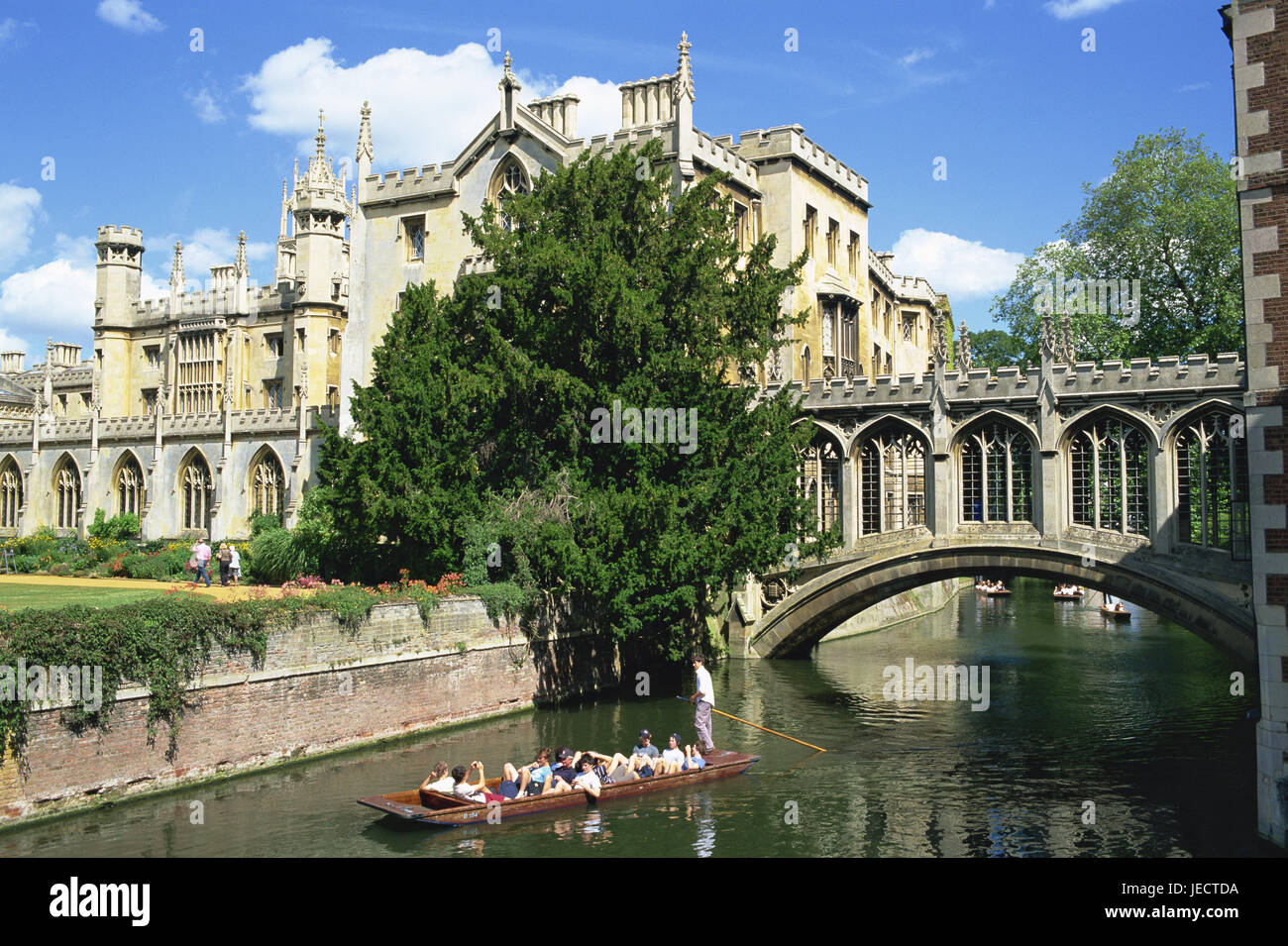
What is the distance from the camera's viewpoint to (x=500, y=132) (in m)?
39.8

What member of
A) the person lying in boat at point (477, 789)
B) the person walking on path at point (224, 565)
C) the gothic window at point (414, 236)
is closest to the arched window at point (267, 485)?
the gothic window at point (414, 236)

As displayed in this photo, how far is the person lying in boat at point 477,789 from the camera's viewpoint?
685 inches

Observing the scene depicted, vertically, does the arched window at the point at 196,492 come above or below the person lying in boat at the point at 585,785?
above

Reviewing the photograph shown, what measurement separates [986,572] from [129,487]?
3637 centimetres

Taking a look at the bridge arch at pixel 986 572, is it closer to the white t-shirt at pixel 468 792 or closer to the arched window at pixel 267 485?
the white t-shirt at pixel 468 792

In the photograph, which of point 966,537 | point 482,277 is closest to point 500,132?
point 482,277

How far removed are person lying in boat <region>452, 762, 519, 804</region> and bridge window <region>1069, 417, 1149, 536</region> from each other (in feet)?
58.5

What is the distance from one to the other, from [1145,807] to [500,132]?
30152mm

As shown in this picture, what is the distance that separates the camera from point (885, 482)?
32.8 metres

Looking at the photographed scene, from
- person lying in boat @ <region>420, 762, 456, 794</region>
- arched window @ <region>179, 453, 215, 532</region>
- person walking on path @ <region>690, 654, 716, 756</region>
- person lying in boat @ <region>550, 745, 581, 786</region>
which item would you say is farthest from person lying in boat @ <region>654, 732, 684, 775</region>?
arched window @ <region>179, 453, 215, 532</region>

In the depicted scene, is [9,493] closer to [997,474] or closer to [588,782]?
[997,474]

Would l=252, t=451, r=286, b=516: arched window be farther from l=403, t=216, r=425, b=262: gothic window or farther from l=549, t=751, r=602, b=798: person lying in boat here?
l=549, t=751, r=602, b=798: person lying in boat

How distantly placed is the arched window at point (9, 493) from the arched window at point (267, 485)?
45.4ft

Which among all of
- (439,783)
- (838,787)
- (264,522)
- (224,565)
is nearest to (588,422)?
(838,787)
